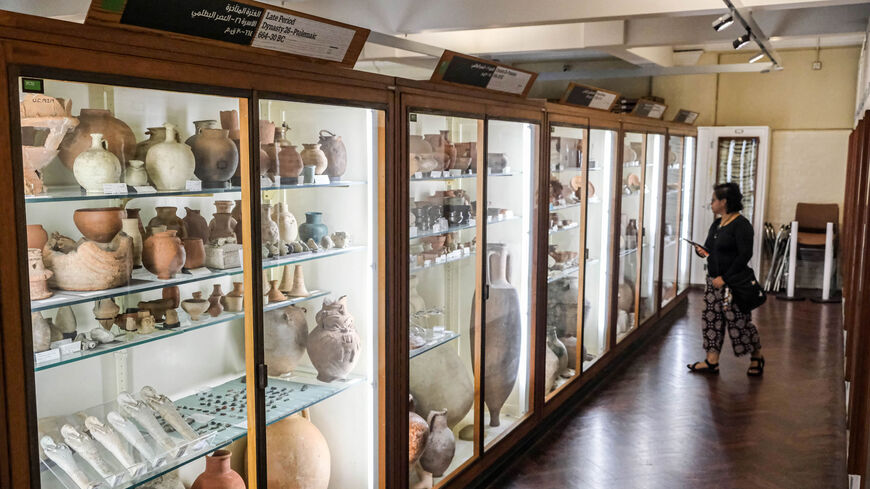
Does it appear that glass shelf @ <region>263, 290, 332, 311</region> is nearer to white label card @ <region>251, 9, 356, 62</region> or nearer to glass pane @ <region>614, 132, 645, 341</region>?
white label card @ <region>251, 9, 356, 62</region>

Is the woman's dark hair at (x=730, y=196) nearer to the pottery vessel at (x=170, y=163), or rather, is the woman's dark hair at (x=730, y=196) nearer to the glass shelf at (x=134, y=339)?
the glass shelf at (x=134, y=339)

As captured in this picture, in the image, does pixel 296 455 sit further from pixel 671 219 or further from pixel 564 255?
pixel 671 219

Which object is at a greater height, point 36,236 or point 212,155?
point 212,155

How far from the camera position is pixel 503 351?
484 centimetres

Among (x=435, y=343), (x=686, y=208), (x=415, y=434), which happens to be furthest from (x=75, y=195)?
(x=686, y=208)

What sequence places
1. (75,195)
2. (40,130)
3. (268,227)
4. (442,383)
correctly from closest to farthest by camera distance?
(40,130) → (75,195) → (268,227) → (442,383)

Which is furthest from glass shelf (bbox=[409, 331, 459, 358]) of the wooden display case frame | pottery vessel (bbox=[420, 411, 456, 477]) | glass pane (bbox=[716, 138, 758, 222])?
glass pane (bbox=[716, 138, 758, 222])

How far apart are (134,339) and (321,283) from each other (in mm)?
1039

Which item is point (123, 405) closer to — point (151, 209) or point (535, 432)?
point (151, 209)

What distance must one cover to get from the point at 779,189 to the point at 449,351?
28.1 feet

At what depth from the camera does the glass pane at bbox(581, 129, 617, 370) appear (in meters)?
6.50

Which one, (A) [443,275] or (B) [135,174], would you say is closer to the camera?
(B) [135,174]

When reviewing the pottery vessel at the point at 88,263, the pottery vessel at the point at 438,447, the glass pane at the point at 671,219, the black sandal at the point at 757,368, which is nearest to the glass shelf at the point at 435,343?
the pottery vessel at the point at 438,447

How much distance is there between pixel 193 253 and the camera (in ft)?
8.87
